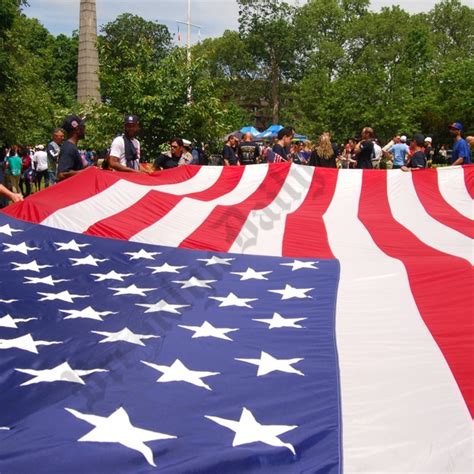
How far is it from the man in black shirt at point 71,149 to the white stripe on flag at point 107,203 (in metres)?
0.41

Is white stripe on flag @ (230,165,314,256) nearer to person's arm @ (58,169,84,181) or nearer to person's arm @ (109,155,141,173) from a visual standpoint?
person's arm @ (109,155,141,173)

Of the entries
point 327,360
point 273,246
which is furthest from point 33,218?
point 327,360

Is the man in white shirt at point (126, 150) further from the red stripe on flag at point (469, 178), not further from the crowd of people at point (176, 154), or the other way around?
the red stripe on flag at point (469, 178)

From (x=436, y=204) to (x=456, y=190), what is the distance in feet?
1.39

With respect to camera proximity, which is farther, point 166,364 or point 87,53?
point 87,53

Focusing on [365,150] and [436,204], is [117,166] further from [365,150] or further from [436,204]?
[365,150]

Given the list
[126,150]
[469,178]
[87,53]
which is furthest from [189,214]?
[87,53]

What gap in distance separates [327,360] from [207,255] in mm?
1997

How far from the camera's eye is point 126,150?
6695 millimetres

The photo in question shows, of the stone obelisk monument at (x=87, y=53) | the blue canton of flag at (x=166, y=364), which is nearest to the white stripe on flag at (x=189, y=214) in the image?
the blue canton of flag at (x=166, y=364)

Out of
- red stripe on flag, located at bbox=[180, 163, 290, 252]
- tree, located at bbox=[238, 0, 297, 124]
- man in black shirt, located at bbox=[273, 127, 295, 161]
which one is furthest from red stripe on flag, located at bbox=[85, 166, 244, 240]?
tree, located at bbox=[238, 0, 297, 124]

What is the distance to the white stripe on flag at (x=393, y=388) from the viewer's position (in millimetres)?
1917

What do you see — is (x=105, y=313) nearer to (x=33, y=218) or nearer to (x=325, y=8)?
(x=33, y=218)

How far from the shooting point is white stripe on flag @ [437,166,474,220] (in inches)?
232
